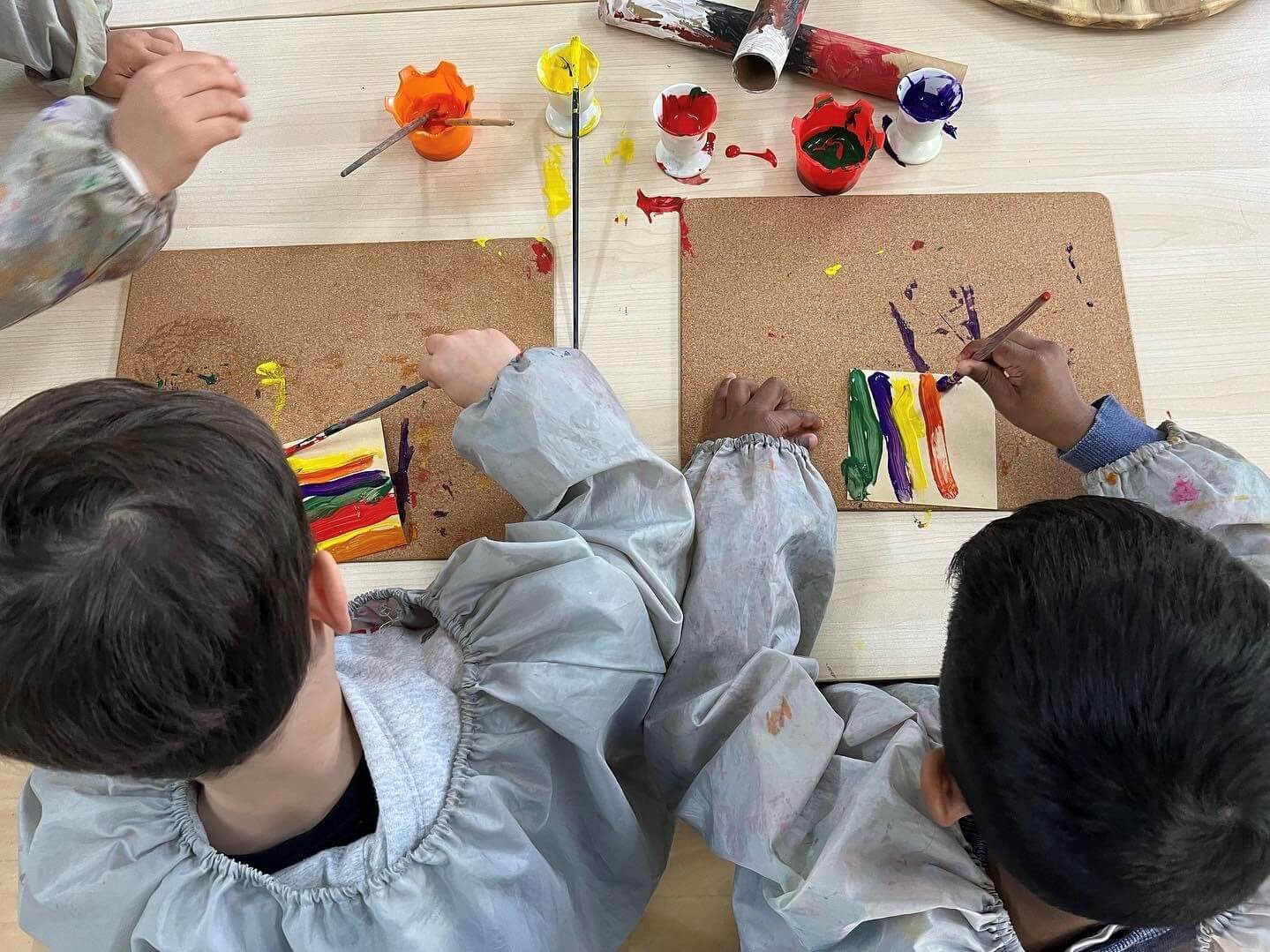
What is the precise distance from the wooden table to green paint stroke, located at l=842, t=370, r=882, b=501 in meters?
0.03

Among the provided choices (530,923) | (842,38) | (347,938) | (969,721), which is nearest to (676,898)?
(530,923)

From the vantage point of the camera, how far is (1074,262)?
93cm

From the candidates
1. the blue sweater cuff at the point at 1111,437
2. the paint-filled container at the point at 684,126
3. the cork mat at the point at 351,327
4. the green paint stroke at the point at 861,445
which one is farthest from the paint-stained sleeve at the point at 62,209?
the blue sweater cuff at the point at 1111,437

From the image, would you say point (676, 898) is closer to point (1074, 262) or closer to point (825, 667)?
point (825, 667)

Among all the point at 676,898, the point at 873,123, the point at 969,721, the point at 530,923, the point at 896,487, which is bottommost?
the point at 676,898

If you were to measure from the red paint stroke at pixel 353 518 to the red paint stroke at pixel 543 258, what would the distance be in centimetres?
30

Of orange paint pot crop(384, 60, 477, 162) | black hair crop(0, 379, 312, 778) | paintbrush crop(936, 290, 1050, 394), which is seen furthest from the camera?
orange paint pot crop(384, 60, 477, 162)

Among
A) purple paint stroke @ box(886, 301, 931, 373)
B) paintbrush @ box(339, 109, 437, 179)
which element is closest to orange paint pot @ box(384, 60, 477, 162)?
paintbrush @ box(339, 109, 437, 179)

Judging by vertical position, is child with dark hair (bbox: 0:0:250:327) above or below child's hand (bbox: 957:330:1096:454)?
above

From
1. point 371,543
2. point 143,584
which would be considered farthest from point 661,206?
point 143,584

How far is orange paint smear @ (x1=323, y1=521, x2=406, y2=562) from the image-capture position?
87cm

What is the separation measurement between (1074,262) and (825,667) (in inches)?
20.5

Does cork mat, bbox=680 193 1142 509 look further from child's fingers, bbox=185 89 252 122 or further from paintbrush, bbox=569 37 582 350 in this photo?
child's fingers, bbox=185 89 252 122

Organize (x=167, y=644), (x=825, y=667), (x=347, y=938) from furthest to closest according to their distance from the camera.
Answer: (x=825, y=667) → (x=347, y=938) → (x=167, y=644)
